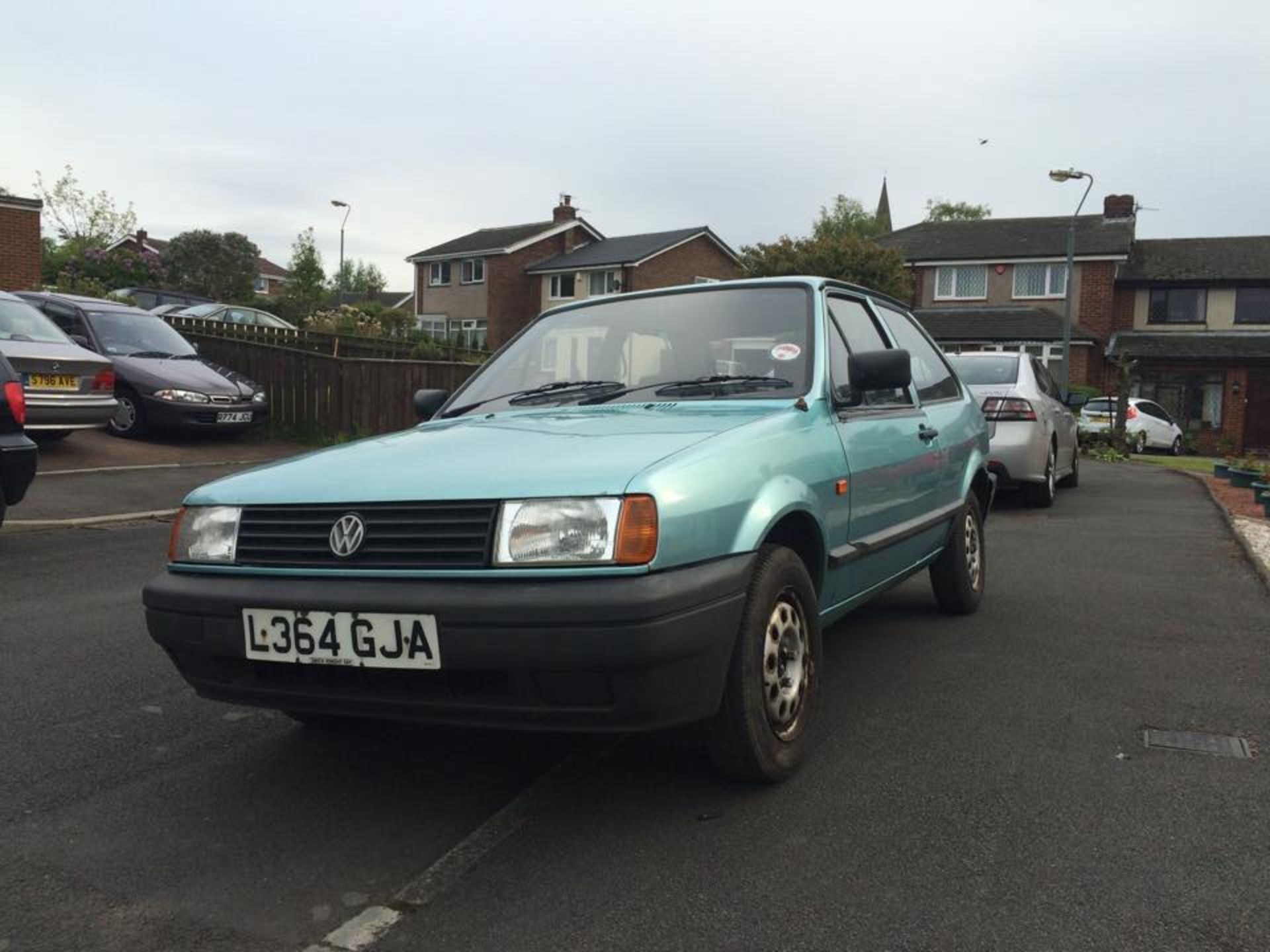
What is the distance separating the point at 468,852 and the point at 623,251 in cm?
4466

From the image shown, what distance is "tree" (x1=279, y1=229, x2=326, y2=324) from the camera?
1449 inches

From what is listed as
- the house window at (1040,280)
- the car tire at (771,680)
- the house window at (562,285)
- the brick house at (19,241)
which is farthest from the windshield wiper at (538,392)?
the house window at (562,285)

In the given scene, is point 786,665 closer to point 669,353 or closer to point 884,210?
point 669,353

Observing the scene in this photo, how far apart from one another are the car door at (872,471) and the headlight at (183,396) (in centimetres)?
1069

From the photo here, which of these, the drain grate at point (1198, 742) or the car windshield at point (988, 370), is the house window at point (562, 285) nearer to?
the car windshield at point (988, 370)

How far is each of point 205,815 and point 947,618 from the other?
390 centimetres

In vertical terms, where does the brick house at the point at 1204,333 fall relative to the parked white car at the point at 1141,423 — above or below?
above

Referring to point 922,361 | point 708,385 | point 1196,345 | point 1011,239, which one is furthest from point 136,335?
point 1011,239

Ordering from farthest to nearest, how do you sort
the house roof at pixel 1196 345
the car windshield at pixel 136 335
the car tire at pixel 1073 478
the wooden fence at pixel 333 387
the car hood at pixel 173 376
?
1. the house roof at pixel 1196 345
2. the wooden fence at pixel 333 387
3. the car windshield at pixel 136 335
4. the car hood at pixel 173 376
5. the car tire at pixel 1073 478

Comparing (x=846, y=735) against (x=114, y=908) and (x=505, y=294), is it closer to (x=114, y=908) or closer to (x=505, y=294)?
(x=114, y=908)

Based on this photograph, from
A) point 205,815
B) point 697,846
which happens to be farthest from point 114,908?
point 697,846

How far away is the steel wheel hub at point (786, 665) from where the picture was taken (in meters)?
3.18

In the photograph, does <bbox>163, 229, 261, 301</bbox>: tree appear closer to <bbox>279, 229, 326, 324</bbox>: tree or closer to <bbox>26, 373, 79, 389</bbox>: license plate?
<bbox>279, 229, 326, 324</bbox>: tree

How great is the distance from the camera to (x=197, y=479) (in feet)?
35.8
